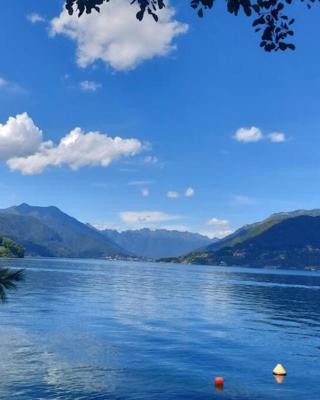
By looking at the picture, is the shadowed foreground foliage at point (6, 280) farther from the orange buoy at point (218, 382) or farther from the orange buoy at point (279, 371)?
the orange buoy at point (279, 371)

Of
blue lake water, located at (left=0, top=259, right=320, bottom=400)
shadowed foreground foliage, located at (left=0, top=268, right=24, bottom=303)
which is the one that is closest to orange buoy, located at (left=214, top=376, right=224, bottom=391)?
blue lake water, located at (left=0, top=259, right=320, bottom=400)

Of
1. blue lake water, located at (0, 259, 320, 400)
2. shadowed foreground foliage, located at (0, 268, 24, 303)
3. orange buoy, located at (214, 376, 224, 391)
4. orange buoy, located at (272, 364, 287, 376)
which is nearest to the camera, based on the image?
shadowed foreground foliage, located at (0, 268, 24, 303)

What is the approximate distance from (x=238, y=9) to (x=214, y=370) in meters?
41.4

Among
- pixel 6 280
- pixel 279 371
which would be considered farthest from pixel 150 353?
pixel 6 280

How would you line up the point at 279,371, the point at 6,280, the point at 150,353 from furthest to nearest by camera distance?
the point at 150,353 → the point at 279,371 → the point at 6,280

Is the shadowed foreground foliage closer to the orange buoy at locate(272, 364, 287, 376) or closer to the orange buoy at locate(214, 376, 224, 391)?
the orange buoy at locate(214, 376, 224, 391)

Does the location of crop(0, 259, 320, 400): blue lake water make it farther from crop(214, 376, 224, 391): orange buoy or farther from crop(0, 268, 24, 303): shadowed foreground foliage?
crop(0, 268, 24, 303): shadowed foreground foliage

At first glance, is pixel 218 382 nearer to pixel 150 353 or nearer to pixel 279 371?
pixel 279 371

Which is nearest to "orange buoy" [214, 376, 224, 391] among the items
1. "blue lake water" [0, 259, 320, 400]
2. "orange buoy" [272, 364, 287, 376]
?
"blue lake water" [0, 259, 320, 400]

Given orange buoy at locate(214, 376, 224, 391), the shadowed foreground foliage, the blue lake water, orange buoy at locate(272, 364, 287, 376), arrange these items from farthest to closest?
orange buoy at locate(272, 364, 287, 376), orange buoy at locate(214, 376, 224, 391), the blue lake water, the shadowed foreground foliage

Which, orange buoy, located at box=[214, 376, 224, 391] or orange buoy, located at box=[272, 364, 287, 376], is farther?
orange buoy, located at box=[272, 364, 287, 376]

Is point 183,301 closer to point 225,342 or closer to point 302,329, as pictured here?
point 302,329

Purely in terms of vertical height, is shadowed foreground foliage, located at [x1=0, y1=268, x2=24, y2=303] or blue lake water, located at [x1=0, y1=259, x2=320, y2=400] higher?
shadowed foreground foliage, located at [x1=0, y1=268, x2=24, y2=303]

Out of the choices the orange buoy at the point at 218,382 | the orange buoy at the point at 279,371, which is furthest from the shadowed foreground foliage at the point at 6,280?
the orange buoy at the point at 279,371
